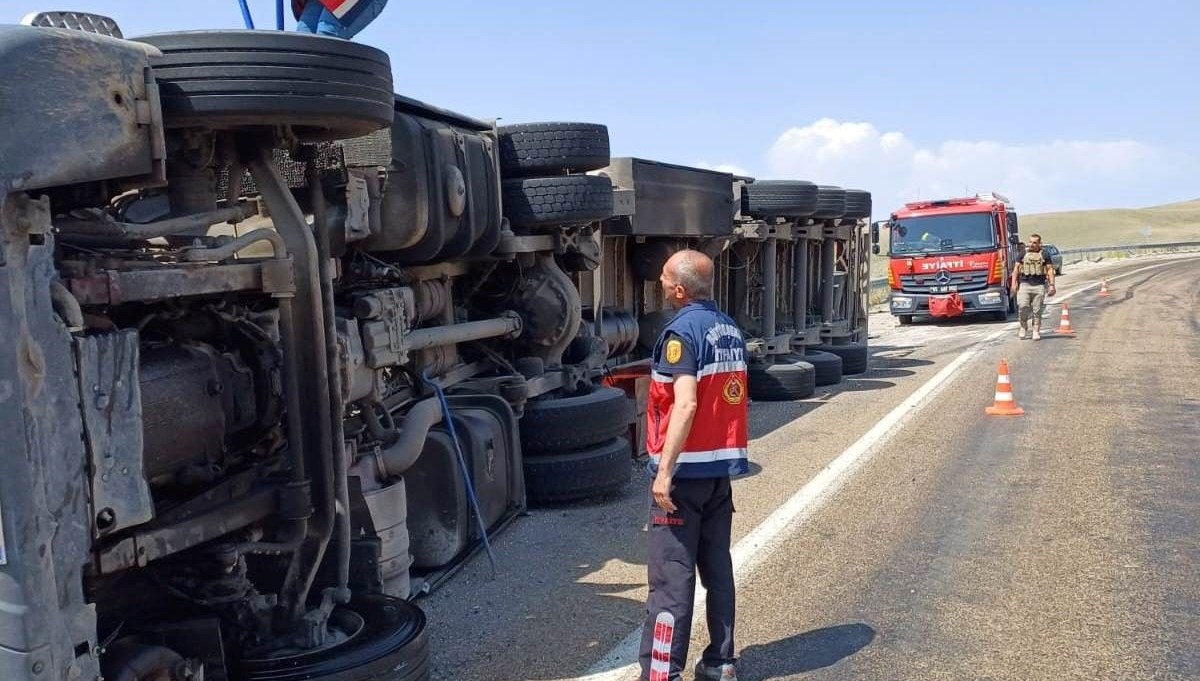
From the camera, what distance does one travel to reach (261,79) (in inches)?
128

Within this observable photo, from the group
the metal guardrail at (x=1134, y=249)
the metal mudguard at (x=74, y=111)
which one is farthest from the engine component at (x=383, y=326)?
the metal guardrail at (x=1134, y=249)

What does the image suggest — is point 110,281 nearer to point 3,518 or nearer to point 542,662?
point 3,518

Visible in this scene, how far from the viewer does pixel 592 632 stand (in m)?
4.65

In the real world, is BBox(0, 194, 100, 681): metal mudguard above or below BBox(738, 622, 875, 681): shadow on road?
above

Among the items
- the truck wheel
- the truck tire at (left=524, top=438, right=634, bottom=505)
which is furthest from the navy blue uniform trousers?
the truck tire at (left=524, top=438, right=634, bottom=505)

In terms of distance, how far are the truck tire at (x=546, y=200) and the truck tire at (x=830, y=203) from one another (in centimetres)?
Answer: 697

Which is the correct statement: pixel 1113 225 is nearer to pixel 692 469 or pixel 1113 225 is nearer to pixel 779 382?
pixel 779 382

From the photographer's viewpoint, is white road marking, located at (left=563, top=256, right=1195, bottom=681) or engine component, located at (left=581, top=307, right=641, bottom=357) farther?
engine component, located at (left=581, top=307, right=641, bottom=357)

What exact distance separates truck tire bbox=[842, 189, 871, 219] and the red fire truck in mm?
8386

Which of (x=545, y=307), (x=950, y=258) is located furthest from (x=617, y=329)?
(x=950, y=258)

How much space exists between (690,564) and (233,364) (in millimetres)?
1758

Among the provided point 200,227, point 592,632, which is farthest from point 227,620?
point 592,632

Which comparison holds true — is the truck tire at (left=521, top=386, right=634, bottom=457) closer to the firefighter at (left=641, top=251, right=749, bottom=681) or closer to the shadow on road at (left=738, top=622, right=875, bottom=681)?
the shadow on road at (left=738, top=622, right=875, bottom=681)

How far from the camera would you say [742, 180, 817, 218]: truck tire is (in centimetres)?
1219
